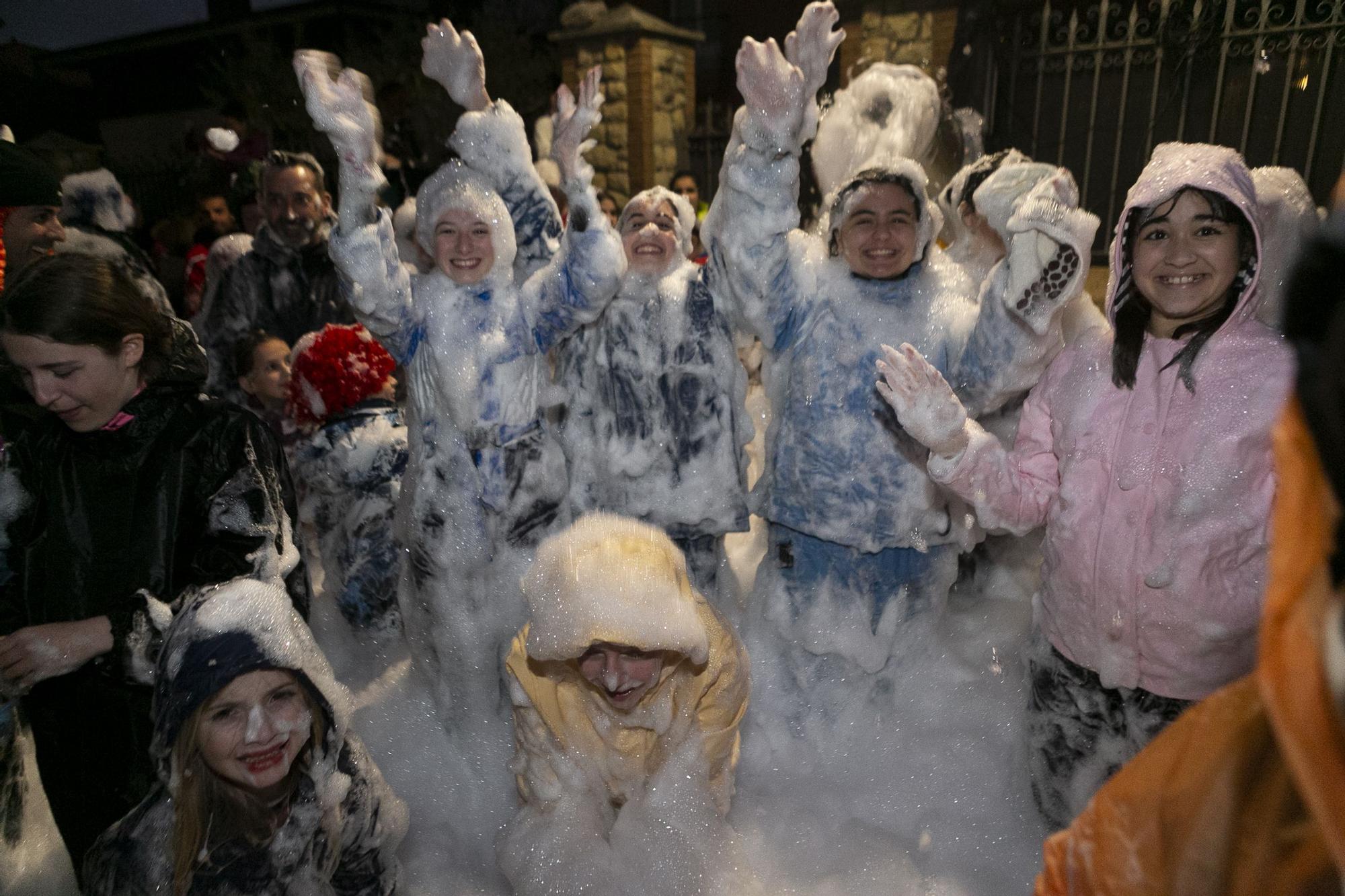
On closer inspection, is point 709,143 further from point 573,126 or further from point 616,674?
point 616,674

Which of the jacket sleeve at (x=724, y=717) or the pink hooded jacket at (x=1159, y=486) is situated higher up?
the pink hooded jacket at (x=1159, y=486)

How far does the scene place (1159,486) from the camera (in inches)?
65.9

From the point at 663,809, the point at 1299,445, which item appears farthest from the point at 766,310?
the point at 1299,445

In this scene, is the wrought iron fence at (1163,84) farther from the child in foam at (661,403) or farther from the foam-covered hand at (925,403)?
the foam-covered hand at (925,403)

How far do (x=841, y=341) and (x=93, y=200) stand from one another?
3.80m

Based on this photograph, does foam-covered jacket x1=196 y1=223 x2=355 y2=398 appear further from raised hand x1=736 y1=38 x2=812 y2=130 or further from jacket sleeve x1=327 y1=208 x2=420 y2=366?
raised hand x1=736 y1=38 x2=812 y2=130

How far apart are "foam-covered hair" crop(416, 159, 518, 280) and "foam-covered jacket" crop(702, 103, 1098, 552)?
58 cm

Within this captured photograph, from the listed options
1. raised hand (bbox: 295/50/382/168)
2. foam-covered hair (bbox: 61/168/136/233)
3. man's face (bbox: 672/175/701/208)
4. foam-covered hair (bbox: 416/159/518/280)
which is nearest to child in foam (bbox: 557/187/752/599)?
foam-covered hair (bbox: 416/159/518/280)

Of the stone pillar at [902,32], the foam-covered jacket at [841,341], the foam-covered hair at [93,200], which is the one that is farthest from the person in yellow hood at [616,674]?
the stone pillar at [902,32]

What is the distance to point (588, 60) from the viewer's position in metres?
7.89

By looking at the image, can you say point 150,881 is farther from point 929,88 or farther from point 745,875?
point 929,88

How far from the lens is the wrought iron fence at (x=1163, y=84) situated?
5.26 meters

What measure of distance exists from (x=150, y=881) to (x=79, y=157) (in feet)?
16.4

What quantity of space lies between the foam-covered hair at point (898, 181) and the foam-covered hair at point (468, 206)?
95 cm
